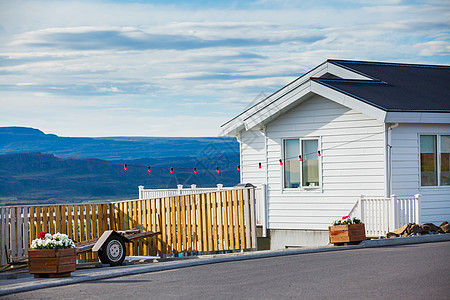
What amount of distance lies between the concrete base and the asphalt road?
7521 millimetres

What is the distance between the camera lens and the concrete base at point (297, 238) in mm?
22859

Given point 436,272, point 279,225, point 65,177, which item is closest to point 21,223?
point 279,225

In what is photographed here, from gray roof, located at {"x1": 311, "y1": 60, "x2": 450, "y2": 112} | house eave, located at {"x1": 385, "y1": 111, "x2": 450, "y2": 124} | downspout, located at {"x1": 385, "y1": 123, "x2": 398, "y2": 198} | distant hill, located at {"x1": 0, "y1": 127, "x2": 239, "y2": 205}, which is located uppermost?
gray roof, located at {"x1": 311, "y1": 60, "x2": 450, "y2": 112}

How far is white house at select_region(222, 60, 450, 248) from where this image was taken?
69.8ft

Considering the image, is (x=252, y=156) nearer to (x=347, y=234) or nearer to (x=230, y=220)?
(x=230, y=220)

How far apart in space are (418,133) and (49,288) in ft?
42.6

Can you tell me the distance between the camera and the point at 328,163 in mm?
22484

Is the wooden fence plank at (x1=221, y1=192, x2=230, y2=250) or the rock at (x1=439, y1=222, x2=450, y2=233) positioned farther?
the rock at (x1=439, y1=222, x2=450, y2=233)

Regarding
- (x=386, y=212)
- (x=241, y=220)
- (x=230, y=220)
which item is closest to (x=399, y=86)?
(x=386, y=212)

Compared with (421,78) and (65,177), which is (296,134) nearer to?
(421,78)

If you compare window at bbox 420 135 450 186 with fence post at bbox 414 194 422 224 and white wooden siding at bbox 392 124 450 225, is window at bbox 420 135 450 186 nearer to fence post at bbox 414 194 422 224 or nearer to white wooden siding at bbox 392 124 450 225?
white wooden siding at bbox 392 124 450 225

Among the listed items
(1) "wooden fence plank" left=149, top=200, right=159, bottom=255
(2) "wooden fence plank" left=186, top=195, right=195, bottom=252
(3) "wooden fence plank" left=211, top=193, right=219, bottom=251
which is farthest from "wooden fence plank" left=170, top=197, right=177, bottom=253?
(3) "wooden fence plank" left=211, top=193, right=219, bottom=251

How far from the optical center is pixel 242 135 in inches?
1039

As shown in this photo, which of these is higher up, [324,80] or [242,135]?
[324,80]
